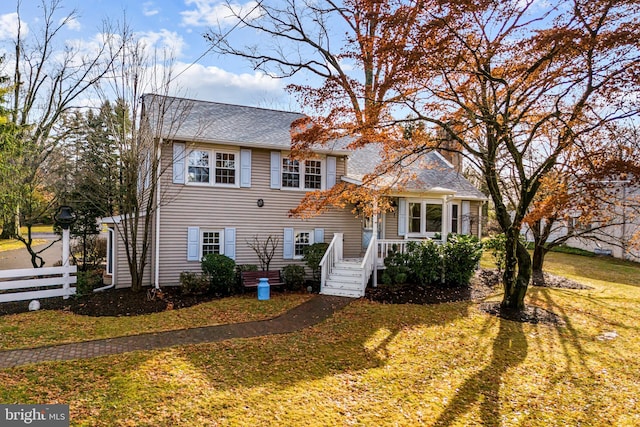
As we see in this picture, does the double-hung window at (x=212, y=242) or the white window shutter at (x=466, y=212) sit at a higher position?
the white window shutter at (x=466, y=212)

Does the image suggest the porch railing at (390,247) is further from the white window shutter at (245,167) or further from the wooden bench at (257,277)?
the white window shutter at (245,167)

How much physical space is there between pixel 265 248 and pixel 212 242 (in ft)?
5.83

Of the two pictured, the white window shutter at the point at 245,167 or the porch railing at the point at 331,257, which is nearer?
the porch railing at the point at 331,257

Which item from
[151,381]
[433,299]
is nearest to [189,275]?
[151,381]

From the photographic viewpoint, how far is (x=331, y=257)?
460 inches

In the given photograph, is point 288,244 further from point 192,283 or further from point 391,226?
point 391,226

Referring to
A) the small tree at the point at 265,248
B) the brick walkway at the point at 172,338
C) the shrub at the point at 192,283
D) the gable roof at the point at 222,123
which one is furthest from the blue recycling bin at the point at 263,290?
the gable roof at the point at 222,123

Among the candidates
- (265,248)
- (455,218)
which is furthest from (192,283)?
(455,218)

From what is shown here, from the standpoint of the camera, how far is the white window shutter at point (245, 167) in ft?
38.3

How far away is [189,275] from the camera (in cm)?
1037

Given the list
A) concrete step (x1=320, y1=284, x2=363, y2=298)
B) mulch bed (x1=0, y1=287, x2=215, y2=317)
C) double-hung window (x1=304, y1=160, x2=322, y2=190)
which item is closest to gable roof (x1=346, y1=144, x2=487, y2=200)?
double-hung window (x1=304, y1=160, x2=322, y2=190)

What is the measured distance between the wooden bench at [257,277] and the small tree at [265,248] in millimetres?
412

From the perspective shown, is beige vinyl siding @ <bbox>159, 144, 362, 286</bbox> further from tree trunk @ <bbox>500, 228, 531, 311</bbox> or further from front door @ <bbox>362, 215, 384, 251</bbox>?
tree trunk @ <bbox>500, 228, 531, 311</bbox>

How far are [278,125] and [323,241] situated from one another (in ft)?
15.8
